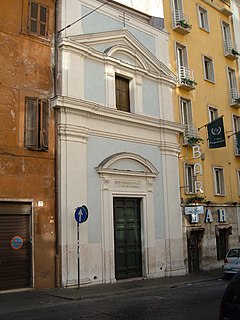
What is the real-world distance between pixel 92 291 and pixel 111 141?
6483 mm

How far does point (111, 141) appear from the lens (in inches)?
684

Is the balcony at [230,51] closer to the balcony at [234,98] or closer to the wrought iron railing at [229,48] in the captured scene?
the wrought iron railing at [229,48]

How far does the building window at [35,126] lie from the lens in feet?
47.8

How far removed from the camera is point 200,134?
22.4 meters

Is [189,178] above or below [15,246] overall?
above

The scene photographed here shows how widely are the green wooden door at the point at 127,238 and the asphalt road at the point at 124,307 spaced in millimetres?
3026

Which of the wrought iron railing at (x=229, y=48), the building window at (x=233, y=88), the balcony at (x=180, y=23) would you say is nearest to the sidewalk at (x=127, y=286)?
the building window at (x=233, y=88)

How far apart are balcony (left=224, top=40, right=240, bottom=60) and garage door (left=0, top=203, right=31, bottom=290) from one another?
17963 mm

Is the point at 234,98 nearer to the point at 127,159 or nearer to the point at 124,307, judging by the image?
the point at 127,159

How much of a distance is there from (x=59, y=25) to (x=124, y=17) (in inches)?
164

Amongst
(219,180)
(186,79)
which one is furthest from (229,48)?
(219,180)

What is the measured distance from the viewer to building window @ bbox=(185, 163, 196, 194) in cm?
2092

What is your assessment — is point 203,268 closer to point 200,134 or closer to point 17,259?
point 200,134

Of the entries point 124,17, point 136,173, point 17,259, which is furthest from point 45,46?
point 17,259
